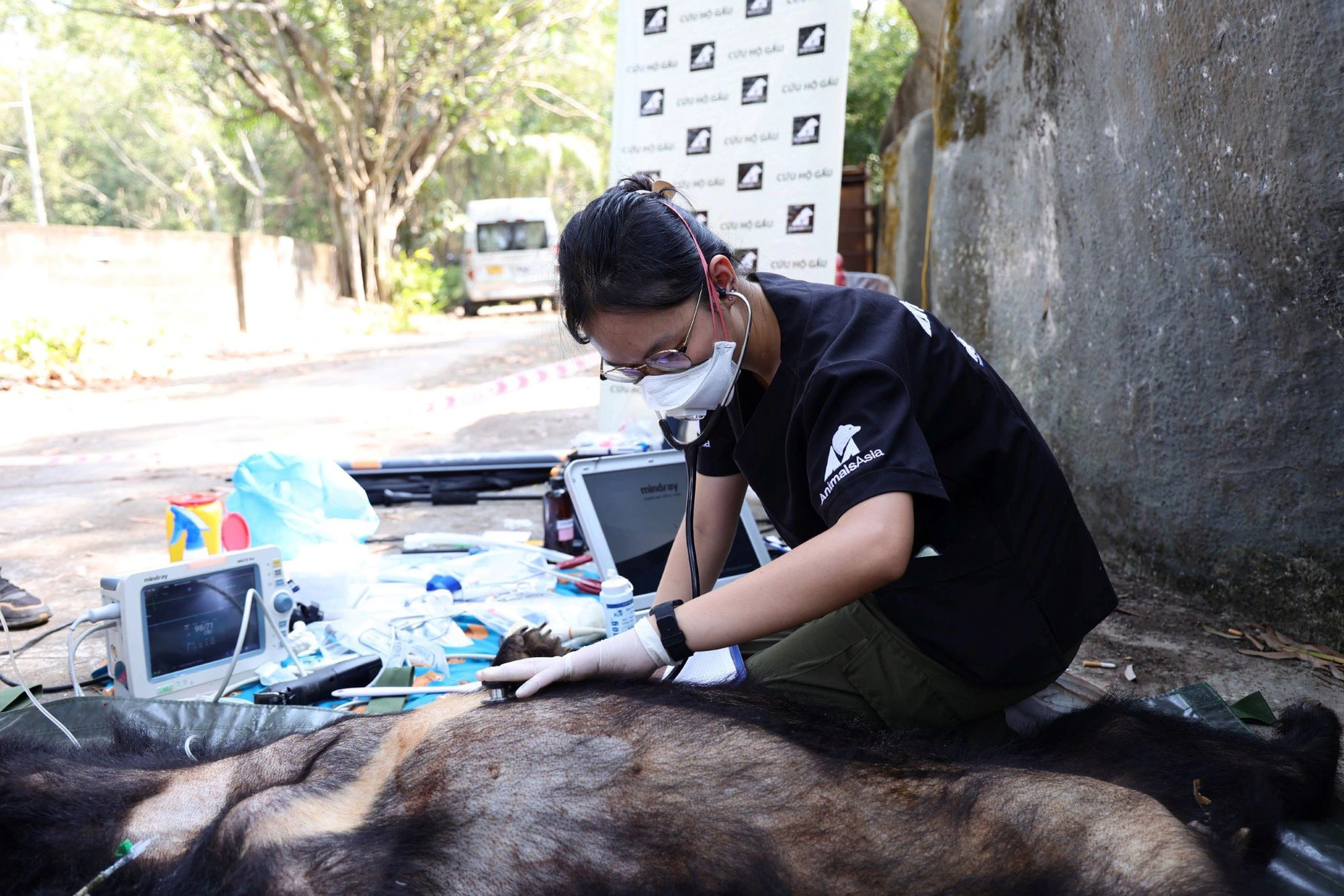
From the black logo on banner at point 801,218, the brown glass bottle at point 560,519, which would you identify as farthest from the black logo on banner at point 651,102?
the brown glass bottle at point 560,519

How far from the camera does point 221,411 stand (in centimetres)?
878

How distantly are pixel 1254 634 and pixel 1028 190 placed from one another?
2.03m

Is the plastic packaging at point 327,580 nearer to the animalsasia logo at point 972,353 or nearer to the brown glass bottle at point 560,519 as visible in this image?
the brown glass bottle at point 560,519

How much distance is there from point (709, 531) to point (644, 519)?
1.17 m

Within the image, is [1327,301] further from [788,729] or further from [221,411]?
[221,411]

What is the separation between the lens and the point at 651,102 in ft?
17.8

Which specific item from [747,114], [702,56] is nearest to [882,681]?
[747,114]

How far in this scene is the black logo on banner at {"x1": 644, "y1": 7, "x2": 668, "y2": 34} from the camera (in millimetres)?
5344

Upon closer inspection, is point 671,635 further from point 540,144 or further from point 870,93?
point 540,144

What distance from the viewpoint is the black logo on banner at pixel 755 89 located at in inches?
204

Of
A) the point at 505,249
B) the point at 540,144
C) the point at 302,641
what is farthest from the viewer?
the point at 540,144

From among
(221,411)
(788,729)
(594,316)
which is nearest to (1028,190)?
(594,316)

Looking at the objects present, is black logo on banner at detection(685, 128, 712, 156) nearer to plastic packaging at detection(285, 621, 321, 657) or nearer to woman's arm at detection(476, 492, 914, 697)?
plastic packaging at detection(285, 621, 321, 657)

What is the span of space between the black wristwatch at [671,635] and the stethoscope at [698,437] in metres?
0.05
